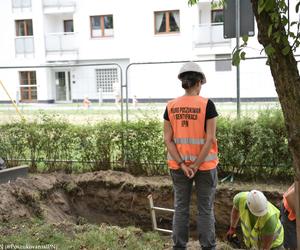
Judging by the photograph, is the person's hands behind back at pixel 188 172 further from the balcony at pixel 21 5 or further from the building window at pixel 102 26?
the balcony at pixel 21 5

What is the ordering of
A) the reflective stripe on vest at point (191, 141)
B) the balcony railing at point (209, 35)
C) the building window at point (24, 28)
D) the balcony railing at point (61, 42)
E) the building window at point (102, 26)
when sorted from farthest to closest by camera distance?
the building window at point (24, 28) < the building window at point (102, 26) < the balcony railing at point (61, 42) < the balcony railing at point (209, 35) < the reflective stripe on vest at point (191, 141)

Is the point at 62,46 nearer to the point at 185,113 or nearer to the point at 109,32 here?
the point at 109,32

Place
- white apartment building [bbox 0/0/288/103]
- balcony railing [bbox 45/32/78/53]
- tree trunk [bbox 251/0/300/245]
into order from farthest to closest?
balcony railing [bbox 45/32/78/53]
white apartment building [bbox 0/0/288/103]
tree trunk [bbox 251/0/300/245]

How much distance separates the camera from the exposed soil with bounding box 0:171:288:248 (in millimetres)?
7020

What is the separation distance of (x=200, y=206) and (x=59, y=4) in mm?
28274

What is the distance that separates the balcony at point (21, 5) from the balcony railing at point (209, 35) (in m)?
12.6

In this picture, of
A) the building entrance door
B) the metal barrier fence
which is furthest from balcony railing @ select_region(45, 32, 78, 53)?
the metal barrier fence

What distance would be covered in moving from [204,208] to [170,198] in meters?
3.05

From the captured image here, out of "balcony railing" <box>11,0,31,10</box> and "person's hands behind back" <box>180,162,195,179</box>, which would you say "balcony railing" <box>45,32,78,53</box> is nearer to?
"balcony railing" <box>11,0,31,10</box>

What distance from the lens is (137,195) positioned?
752cm

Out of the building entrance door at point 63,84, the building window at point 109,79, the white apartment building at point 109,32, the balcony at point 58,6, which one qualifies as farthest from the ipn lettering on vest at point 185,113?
the balcony at point 58,6

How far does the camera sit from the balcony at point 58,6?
98.3ft

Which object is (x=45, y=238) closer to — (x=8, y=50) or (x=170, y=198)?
(x=170, y=198)

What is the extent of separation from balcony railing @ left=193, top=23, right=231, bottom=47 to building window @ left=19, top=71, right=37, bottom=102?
1475 cm
